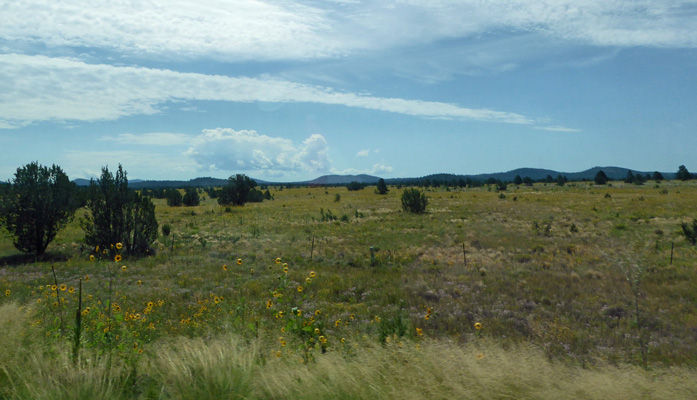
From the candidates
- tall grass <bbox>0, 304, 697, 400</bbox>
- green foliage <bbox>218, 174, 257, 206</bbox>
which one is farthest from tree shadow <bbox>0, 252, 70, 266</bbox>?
green foliage <bbox>218, 174, 257, 206</bbox>

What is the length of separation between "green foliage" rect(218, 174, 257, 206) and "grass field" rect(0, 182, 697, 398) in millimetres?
30216

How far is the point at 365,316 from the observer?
31.6 feet

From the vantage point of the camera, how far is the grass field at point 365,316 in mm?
3750

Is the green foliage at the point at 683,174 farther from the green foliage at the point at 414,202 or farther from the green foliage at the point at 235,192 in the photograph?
the green foliage at the point at 235,192

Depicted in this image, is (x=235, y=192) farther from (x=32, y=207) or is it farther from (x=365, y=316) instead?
(x=365, y=316)

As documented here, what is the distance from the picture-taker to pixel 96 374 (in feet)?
12.9

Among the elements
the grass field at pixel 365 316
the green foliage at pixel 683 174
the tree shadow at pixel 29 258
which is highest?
the green foliage at pixel 683 174

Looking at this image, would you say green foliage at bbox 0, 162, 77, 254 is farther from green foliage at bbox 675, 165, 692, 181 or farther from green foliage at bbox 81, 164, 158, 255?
green foliage at bbox 675, 165, 692, 181

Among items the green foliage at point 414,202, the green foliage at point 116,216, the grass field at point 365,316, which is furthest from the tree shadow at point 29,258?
the green foliage at point 414,202

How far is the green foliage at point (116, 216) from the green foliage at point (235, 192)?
38.5 metres

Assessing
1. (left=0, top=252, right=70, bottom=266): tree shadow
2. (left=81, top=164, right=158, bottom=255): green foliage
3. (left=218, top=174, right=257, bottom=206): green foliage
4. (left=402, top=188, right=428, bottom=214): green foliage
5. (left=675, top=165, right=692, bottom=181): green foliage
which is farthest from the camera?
(left=675, top=165, right=692, bottom=181): green foliage

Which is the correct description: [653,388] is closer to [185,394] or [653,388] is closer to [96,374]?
[185,394]

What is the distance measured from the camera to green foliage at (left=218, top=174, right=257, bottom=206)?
58406 mm

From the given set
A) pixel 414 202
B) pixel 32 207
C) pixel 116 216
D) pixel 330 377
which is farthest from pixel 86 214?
pixel 414 202
